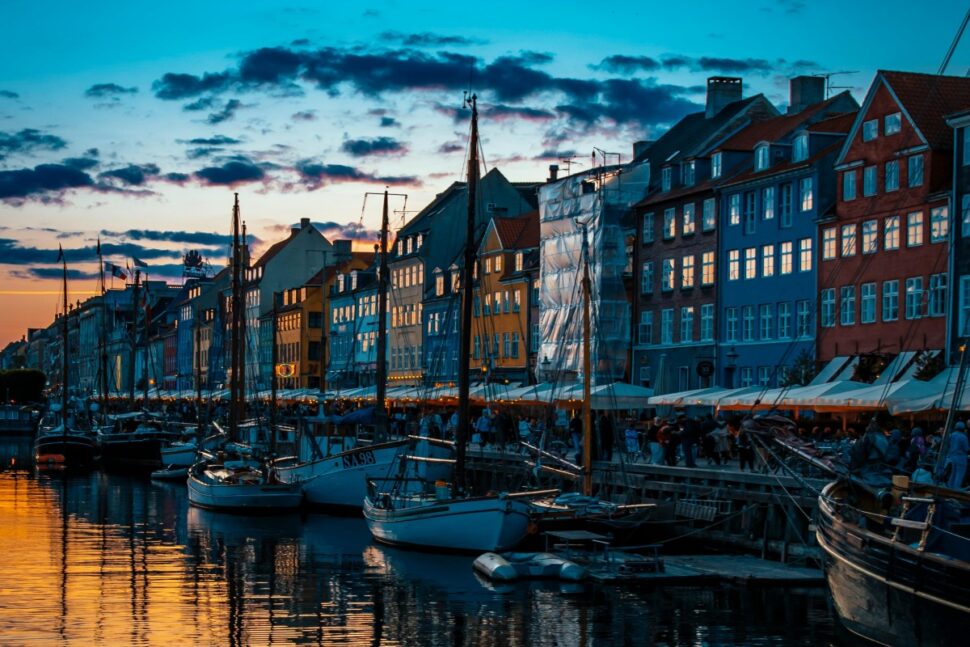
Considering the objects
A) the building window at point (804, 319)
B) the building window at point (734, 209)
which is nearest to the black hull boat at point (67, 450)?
the building window at point (734, 209)

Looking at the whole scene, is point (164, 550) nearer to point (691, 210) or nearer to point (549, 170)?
point (691, 210)

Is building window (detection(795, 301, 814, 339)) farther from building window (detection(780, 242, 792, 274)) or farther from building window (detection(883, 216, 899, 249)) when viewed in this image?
building window (detection(883, 216, 899, 249))

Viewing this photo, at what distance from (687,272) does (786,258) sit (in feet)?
29.7

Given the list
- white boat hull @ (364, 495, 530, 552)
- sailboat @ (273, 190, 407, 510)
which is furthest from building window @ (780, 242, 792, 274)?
white boat hull @ (364, 495, 530, 552)

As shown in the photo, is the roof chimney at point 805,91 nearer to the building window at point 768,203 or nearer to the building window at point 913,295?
the building window at point 768,203

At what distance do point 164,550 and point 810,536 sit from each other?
18.0 metres

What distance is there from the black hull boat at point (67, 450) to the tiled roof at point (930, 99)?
5225cm

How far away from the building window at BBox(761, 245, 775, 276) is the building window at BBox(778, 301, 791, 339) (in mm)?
1811

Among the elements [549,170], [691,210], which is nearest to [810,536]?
[691,210]

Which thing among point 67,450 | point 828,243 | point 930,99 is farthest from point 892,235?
point 67,450

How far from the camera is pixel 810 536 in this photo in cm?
3606

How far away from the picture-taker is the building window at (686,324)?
7694cm

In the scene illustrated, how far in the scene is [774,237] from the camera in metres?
70.4

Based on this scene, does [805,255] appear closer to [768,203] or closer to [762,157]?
[768,203]
